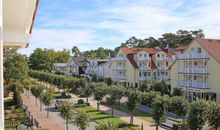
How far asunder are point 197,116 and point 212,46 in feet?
71.9

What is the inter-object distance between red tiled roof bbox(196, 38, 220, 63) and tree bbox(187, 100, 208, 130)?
1875 cm

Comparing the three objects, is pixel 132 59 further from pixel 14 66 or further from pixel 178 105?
pixel 178 105

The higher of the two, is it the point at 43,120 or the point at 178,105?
the point at 178,105

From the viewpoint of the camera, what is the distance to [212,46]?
4338 cm

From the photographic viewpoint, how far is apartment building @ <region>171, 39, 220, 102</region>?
4178 cm

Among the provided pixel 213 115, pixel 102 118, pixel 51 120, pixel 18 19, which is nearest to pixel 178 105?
pixel 213 115

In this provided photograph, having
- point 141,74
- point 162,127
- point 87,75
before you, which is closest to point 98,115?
point 162,127

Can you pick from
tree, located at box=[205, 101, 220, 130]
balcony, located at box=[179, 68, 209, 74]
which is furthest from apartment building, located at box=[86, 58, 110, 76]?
tree, located at box=[205, 101, 220, 130]

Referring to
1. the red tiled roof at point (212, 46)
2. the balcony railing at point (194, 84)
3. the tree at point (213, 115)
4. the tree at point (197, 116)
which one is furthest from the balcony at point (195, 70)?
the tree at point (197, 116)

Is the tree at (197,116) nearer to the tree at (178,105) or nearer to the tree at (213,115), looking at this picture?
the tree at (213,115)

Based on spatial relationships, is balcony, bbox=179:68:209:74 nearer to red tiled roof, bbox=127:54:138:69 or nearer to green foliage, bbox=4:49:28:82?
red tiled roof, bbox=127:54:138:69

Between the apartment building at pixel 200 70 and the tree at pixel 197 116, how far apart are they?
18.4 meters

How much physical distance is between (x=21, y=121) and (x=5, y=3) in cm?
3081

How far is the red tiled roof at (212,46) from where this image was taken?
42.0 metres
